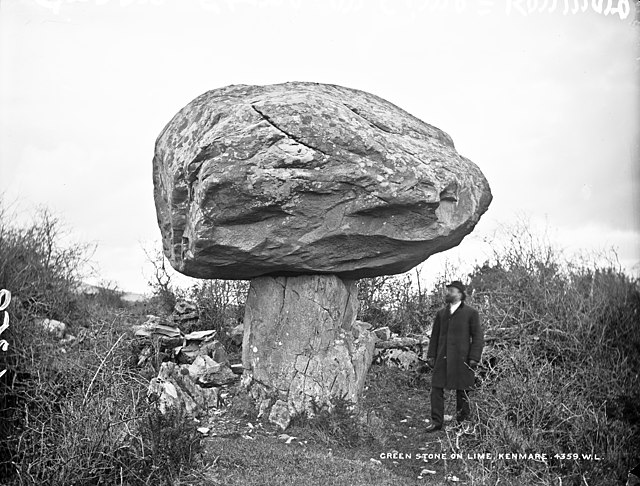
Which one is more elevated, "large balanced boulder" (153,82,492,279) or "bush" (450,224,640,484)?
"large balanced boulder" (153,82,492,279)

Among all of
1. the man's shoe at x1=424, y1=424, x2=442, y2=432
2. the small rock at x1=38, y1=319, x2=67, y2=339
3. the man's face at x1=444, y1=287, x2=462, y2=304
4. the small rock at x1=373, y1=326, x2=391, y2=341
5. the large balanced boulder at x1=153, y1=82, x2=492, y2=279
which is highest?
the large balanced boulder at x1=153, y1=82, x2=492, y2=279

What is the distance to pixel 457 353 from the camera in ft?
29.0

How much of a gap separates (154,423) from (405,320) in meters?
8.28

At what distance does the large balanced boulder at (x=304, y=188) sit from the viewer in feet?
26.5

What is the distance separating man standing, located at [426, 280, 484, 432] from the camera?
347 inches

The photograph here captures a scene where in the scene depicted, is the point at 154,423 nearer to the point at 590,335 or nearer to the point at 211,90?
the point at 211,90

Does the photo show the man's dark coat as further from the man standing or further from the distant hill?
the distant hill

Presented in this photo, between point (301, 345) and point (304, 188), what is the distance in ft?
7.03

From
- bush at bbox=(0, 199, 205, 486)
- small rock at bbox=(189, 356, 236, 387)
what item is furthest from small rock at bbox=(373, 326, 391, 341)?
bush at bbox=(0, 199, 205, 486)

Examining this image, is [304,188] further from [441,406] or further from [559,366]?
[559,366]

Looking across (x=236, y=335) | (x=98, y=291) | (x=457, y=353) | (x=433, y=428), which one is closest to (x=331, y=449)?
(x=433, y=428)

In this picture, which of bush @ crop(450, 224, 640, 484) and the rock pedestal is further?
the rock pedestal

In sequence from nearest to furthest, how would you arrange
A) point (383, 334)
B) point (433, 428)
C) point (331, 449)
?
point (331, 449)
point (433, 428)
point (383, 334)

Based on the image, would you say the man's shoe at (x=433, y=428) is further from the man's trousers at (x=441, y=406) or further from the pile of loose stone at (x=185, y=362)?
the pile of loose stone at (x=185, y=362)
